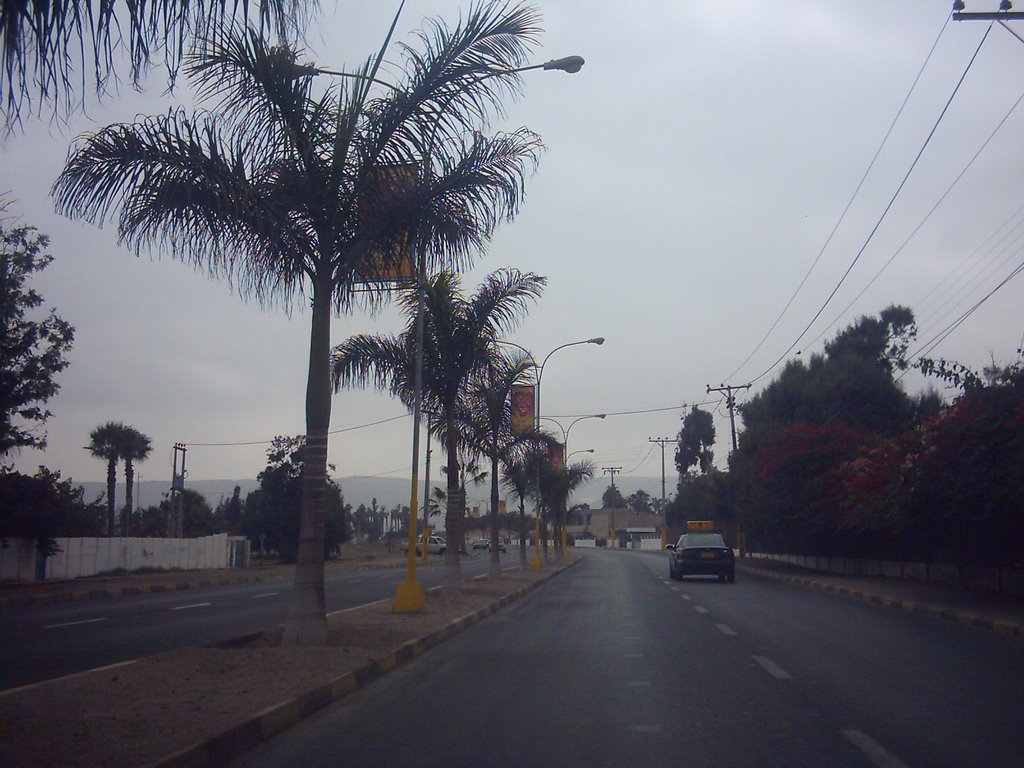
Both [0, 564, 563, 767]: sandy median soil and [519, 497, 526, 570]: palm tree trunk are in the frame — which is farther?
[519, 497, 526, 570]: palm tree trunk

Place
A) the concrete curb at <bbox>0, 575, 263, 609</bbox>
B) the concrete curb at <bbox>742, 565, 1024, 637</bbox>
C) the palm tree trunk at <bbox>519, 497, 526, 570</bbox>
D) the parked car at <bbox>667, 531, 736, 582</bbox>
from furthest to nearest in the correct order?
the palm tree trunk at <bbox>519, 497, 526, 570</bbox>
the parked car at <bbox>667, 531, 736, 582</bbox>
the concrete curb at <bbox>0, 575, 263, 609</bbox>
the concrete curb at <bbox>742, 565, 1024, 637</bbox>

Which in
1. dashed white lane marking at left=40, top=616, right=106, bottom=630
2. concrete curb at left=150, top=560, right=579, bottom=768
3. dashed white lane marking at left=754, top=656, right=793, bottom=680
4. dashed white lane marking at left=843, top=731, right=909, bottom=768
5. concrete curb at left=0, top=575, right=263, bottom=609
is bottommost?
concrete curb at left=0, top=575, right=263, bottom=609

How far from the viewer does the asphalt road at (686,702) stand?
7.01 m

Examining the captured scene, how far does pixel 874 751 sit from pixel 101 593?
1022 inches

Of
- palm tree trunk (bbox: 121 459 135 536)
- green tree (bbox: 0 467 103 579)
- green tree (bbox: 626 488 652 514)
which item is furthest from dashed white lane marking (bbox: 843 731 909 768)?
green tree (bbox: 626 488 652 514)

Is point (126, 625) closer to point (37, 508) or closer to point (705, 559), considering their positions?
point (37, 508)

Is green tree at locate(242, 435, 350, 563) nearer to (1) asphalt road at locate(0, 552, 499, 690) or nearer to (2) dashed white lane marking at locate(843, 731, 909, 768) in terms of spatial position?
(1) asphalt road at locate(0, 552, 499, 690)

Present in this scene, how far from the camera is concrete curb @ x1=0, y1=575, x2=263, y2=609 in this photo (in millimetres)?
25250

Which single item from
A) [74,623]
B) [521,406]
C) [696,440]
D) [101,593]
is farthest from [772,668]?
[696,440]

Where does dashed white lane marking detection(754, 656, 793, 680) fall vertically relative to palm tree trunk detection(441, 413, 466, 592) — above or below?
below

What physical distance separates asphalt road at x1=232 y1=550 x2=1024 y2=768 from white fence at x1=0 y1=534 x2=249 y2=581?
2424 cm

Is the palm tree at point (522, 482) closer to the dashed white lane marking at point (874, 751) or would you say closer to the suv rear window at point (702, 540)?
the suv rear window at point (702, 540)

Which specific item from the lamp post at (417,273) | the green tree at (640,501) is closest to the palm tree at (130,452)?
the lamp post at (417,273)

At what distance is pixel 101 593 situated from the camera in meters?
28.4
